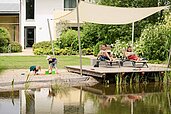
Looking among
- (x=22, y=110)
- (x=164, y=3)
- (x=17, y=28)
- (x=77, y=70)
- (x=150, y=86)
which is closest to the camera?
(x=22, y=110)

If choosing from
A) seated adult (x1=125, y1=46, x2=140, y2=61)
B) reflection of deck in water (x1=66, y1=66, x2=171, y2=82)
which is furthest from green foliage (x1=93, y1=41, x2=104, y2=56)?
reflection of deck in water (x1=66, y1=66, x2=171, y2=82)

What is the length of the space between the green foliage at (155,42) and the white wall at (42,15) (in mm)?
16977

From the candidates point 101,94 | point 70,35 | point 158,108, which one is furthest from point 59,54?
point 158,108

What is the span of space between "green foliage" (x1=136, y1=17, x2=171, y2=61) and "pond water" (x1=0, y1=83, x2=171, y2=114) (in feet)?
24.0

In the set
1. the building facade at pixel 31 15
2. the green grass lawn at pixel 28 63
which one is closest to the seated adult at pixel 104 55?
the green grass lawn at pixel 28 63

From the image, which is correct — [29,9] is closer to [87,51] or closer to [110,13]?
[87,51]

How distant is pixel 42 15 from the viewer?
1625 inches

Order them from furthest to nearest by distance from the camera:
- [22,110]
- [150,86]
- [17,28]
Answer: [17,28] → [150,86] → [22,110]

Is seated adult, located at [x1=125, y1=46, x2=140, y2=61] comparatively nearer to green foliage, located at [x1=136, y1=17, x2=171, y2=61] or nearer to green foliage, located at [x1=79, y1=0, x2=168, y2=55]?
green foliage, located at [x1=136, y1=17, x2=171, y2=61]

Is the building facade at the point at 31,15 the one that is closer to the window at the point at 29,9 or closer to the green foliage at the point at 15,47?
the window at the point at 29,9

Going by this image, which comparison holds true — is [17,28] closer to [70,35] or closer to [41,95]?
[70,35]

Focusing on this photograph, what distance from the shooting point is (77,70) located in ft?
61.9

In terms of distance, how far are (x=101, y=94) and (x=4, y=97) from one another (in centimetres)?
331

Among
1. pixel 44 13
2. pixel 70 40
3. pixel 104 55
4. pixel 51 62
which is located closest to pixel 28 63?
pixel 51 62
